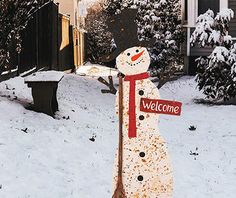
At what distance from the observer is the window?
62.0 feet

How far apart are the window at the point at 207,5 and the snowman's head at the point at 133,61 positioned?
1574 centimetres

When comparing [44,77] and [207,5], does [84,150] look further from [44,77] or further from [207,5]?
[207,5]

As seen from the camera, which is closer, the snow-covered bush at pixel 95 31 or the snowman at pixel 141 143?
the snowman at pixel 141 143

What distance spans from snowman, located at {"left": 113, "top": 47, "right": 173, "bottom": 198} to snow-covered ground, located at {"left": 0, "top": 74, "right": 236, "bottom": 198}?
1.57 meters

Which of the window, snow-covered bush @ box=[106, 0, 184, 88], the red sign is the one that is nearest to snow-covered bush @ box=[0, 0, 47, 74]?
the red sign

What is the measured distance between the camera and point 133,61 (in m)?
3.85

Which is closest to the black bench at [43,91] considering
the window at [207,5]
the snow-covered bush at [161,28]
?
the snow-covered bush at [161,28]

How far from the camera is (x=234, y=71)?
12.2 m

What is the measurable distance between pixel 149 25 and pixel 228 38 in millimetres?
6857

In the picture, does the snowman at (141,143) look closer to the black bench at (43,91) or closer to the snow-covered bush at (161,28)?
the black bench at (43,91)

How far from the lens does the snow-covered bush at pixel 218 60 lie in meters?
12.5

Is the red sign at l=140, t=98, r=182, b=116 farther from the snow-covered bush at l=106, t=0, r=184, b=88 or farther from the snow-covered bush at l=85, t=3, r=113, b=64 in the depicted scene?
the snow-covered bush at l=85, t=3, r=113, b=64

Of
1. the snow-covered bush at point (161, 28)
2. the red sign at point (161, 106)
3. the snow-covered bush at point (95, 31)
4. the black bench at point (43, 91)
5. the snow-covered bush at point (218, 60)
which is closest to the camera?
the red sign at point (161, 106)

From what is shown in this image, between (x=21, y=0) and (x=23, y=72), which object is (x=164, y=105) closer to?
(x=21, y=0)
